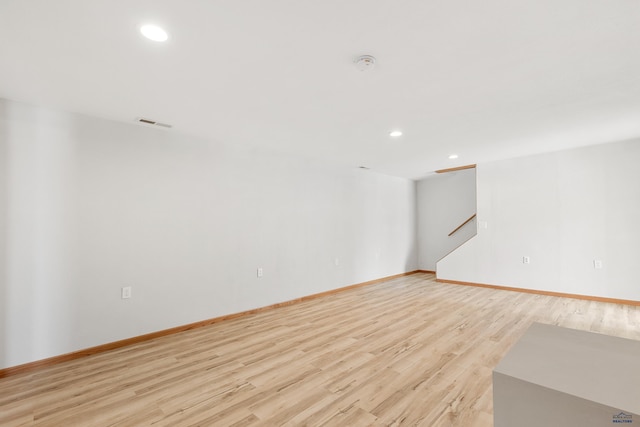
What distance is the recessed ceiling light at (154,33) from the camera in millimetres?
1650

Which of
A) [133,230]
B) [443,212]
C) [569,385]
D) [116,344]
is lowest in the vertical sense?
[116,344]

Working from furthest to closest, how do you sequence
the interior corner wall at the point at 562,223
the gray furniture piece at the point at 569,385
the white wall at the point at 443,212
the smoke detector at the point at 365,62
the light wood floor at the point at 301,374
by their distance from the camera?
1. the white wall at the point at 443,212
2. the interior corner wall at the point at 562,223
3. the smoke detector at the point at 365,62
4. the light wood floor at the point at 301,374
5. the gray furniture piece at the point at 569,385

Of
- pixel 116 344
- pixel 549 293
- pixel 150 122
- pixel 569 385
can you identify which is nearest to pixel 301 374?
pixel 569 385

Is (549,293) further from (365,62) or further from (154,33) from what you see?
(154,33)

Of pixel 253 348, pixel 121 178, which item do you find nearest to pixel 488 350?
pixel 253 348

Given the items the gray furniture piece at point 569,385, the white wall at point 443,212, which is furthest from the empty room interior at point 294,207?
the white wall at point 443,212

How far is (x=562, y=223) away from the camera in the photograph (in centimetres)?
462

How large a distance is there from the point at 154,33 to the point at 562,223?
5892 millimetres

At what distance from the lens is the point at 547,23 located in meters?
1.64

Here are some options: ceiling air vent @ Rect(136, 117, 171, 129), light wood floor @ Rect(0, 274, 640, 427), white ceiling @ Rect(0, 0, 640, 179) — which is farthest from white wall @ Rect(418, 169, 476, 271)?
ceiling air vent @ Rect(136, 117, 171, 129)

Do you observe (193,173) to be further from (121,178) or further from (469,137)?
(469,137)

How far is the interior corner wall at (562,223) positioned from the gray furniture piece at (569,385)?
455cm

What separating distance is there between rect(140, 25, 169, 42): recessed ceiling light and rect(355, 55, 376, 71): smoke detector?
1.23 metres

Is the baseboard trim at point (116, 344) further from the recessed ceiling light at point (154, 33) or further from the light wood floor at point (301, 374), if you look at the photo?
→ the recessed ceiling light at point (154, 33)
